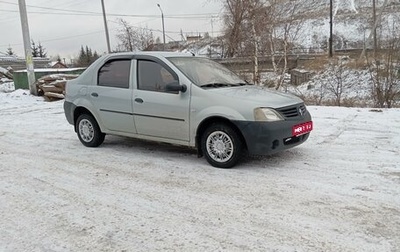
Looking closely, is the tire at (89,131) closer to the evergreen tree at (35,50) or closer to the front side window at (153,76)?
the front side window at (153,76)

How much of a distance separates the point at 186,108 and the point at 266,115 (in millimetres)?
1149

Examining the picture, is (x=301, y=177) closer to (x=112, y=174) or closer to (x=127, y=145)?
(x=112, y=174)

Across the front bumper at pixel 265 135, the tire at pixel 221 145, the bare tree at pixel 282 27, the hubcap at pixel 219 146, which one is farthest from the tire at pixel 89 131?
the bare tree at pixel 282 27

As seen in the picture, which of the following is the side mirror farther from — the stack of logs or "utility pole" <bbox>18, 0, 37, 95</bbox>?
"utility pole" <bbox>18, 0, 37, 95</bbox>

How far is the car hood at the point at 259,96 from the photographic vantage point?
497 cm

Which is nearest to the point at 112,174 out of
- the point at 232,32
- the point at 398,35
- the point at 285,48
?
the point at 398,35

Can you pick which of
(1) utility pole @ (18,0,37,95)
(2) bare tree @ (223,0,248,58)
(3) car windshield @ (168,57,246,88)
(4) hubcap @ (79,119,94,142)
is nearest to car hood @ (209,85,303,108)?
(3) car windshield @ (168,57,246,88)

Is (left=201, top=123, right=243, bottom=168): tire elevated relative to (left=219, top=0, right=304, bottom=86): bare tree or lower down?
lower down

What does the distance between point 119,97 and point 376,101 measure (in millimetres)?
9510

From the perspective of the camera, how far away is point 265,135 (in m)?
4.80

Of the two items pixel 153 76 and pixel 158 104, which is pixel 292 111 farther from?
pixel 153 76

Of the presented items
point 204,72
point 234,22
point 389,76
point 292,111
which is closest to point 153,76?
point 204,72

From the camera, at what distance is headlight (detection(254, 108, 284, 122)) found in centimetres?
482

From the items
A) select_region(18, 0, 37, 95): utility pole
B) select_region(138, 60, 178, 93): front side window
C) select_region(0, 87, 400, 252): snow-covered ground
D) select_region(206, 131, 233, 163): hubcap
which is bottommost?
select_region(0, 87, 400, 252): snow-covered ground
